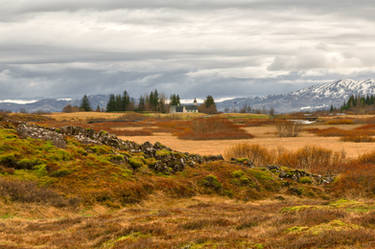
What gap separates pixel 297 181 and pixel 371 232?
17.6 metres

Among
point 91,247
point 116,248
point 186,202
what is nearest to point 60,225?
point 91,247

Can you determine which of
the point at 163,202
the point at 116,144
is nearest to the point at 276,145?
the point at 116,144

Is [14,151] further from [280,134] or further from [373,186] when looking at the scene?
[280,134]

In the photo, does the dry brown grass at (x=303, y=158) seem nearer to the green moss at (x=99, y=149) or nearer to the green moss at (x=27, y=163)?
the green moss at (x=99, y=149)

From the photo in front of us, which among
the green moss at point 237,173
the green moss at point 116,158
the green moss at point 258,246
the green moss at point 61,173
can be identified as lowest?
the green moss at point 237,173

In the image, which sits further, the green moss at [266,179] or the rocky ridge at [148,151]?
the rocky ridge at [148,151]

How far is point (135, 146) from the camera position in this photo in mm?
28422

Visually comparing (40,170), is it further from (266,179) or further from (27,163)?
(266,179)

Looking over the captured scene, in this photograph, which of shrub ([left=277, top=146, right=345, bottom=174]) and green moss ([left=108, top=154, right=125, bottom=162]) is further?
shrub ([left=277, top=146, right=345, bottom=174])

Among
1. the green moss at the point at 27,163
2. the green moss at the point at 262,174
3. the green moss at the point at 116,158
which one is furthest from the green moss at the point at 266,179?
the green moss at the point at 27,163

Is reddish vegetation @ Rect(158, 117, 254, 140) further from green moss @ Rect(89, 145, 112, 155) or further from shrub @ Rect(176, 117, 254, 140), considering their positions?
green moss @ Rect(89, 145, 112, 155)

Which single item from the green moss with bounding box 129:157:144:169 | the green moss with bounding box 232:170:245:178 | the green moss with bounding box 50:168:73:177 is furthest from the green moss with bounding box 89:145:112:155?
the green moss with bounding box 232:170:245:178

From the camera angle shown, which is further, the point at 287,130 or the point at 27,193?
the point at 287,130

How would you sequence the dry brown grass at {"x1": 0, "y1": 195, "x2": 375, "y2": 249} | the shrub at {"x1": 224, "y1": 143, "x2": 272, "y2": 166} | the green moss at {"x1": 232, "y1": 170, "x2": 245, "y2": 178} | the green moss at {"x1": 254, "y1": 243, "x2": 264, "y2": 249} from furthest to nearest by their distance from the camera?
the shrub at {"x1": 224, "y1": 143, "x2": 272, "y2": 166} < the green moss at {"x1": 232, "y1": 170, "x2": 245, "y2": 178} < the dry brown grass at {"x1": 0, "y1": 195, "x2": 375, "y2": 249} < the green moss at {"x1": 254, "y1": 243, "x2": 264, "y2": 249}
